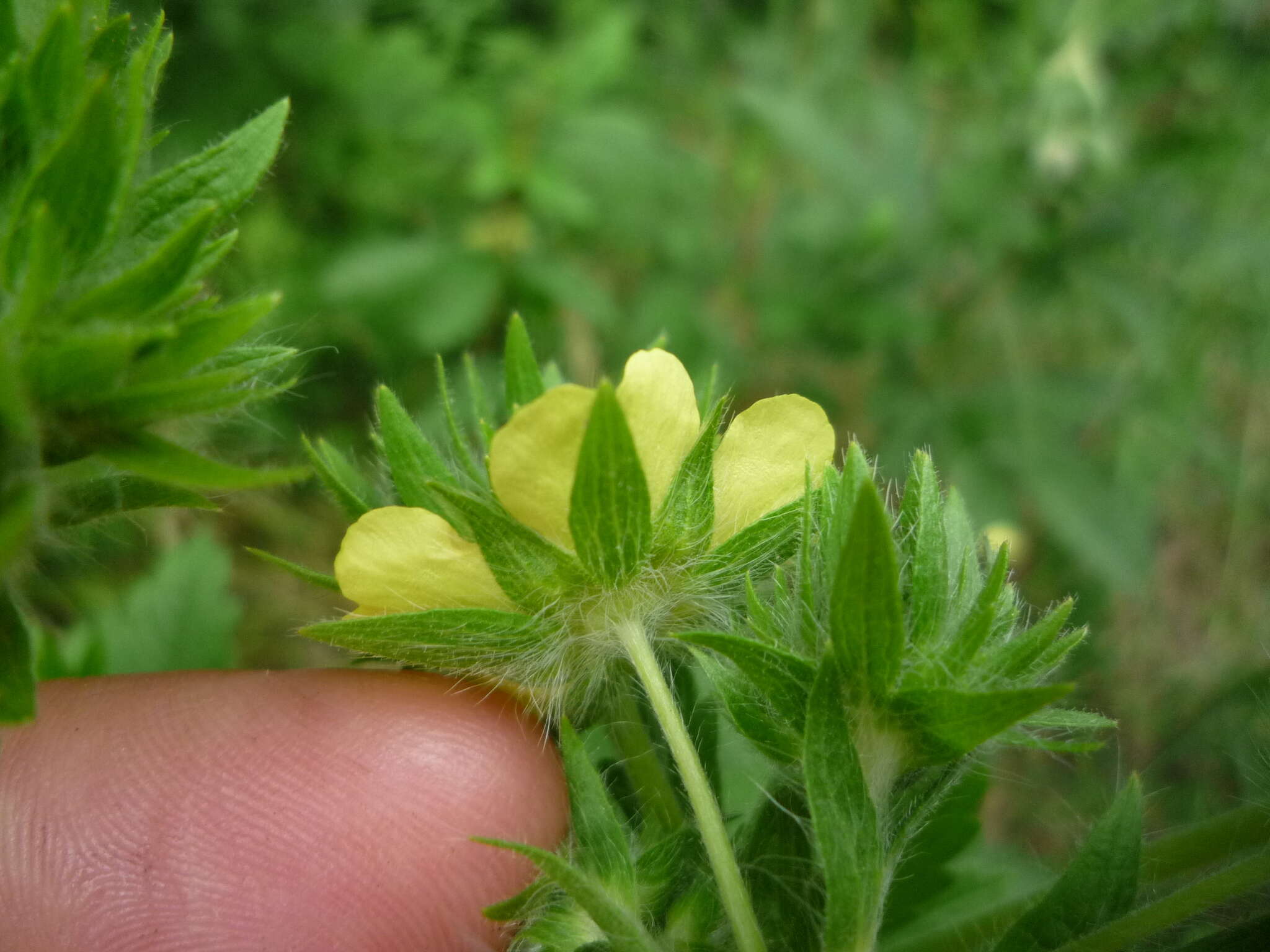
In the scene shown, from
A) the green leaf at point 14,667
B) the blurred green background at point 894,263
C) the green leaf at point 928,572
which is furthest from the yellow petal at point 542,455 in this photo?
the blurred green background at point 894,263

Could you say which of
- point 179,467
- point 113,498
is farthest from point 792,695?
Answer: point 113,498

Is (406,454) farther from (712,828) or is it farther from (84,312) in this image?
(712,828)

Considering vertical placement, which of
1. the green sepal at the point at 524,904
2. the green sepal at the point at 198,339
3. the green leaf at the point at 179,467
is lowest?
the green sepal at the point at 524,904

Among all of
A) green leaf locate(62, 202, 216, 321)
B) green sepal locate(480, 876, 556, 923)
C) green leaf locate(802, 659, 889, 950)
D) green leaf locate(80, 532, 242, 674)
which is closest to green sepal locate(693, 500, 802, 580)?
green leaf locate(802, 659, 889, 950)

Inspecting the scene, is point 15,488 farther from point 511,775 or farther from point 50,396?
point 511,775

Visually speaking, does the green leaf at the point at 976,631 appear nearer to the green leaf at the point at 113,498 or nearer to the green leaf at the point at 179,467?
the green leaf at the point at 179,467

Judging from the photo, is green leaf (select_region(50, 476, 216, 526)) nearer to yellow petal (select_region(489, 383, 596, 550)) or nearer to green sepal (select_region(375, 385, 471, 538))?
green sepal (select_region(375, 385, 471, 538))

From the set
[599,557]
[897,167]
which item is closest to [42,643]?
[599,557]
